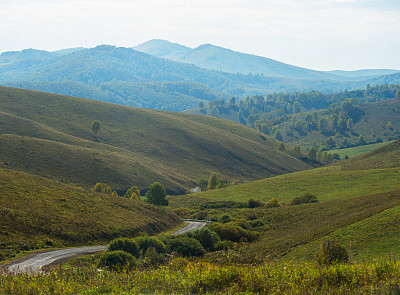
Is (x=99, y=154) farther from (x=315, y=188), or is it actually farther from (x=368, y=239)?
(x=368, y=239)

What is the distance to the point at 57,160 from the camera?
124 meters

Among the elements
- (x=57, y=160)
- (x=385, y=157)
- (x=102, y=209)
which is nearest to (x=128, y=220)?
(x=102, y=209)

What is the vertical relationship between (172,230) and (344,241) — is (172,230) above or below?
below

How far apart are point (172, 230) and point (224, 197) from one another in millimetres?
50599

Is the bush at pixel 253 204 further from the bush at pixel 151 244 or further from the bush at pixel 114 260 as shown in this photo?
the bush at pixel 114 260

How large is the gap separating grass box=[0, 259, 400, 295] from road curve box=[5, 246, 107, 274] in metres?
10.8

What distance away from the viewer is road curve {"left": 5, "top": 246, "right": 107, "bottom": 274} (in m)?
29.2

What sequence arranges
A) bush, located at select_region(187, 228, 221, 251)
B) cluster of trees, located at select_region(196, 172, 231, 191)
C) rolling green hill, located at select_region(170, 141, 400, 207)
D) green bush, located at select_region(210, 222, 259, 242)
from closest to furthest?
bush, located at select_region(187, 228, 221, 251), green bush, located at select_region(210, 222, 259, 242), rolling green hill, located at select_region(170, 141, 400, 207), cluster of trees, located at select_region(196, 172, 231, 191)

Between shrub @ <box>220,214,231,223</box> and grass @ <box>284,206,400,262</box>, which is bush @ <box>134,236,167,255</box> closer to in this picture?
grass @ <box>284,206,400,262</box>

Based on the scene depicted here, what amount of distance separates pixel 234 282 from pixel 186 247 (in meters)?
21.9

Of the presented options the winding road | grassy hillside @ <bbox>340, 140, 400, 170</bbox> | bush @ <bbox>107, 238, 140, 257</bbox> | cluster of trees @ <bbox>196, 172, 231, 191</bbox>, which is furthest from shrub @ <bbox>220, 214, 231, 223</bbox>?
cluster of trees @ <bbox>196, 172, 231, 191</bbox>

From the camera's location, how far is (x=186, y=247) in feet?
129

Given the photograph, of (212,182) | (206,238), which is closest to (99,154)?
(212,182)

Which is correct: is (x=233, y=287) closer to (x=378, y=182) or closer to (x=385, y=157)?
(x=378, y=182)
